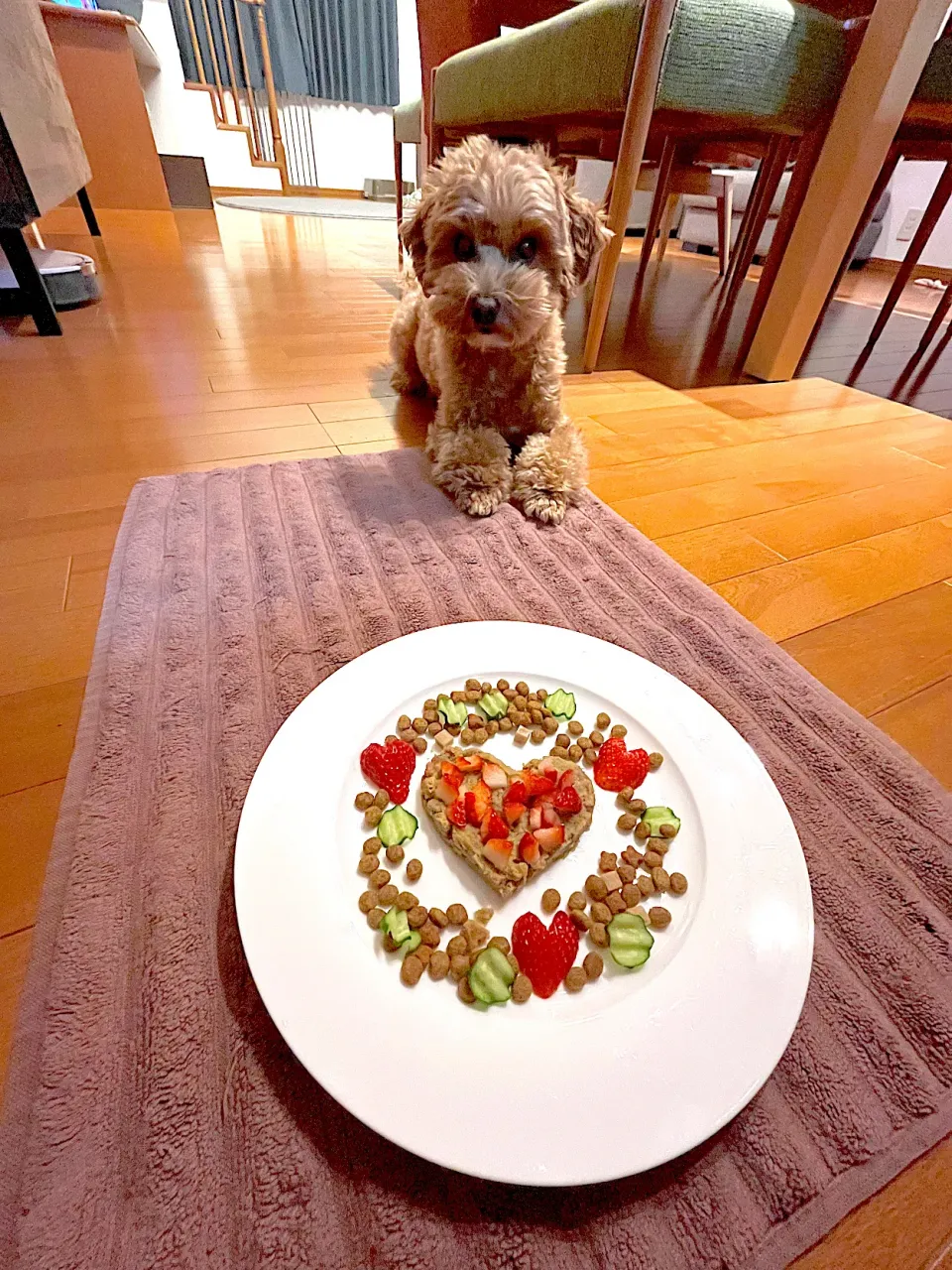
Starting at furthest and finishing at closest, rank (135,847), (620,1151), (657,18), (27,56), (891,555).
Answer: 1. (27,56)
2. (657,18)
3. (891,555)
4. (135,847)
5. (620,1151)

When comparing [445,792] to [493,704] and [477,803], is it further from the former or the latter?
[493,704]

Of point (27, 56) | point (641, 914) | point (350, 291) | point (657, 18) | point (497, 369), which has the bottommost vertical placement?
point (350, 291)

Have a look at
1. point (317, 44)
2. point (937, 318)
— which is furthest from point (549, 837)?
point (317, 44)

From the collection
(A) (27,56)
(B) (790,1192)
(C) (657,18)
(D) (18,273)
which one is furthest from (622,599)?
(A) (27,56)

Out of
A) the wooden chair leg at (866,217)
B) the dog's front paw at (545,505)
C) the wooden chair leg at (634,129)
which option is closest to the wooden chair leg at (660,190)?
the wooden chair leg at (866,217)

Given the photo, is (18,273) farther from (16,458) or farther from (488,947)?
(488,947)
